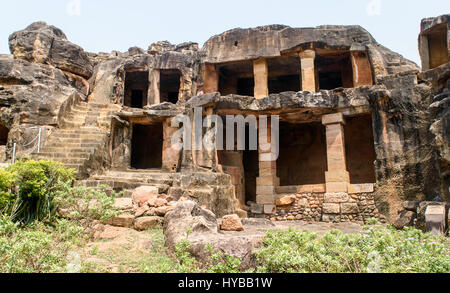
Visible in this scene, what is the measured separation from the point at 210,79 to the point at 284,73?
3467mm

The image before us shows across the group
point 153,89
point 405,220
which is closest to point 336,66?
point 153,89

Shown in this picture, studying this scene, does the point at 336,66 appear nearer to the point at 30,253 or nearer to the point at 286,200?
the point at 286,200

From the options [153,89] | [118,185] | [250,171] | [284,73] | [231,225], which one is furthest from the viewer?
[153,89]

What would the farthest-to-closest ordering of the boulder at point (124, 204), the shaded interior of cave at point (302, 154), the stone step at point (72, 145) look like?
the shaded interior of cave at point (302, 154) → the stone step at point (72, 145) → the boulder at point (124, 204)

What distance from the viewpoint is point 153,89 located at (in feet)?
55.6

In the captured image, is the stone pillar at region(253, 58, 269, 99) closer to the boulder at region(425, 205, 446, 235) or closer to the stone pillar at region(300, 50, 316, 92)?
the stone pillar at region(300, 50, 316, 92)

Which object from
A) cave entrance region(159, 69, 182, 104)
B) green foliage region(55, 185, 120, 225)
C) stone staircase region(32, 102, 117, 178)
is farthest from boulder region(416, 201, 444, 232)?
cave entrance region(159, 69, 182, 104)

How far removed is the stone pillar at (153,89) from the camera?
666 inches

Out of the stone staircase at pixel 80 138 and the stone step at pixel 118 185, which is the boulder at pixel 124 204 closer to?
the stone step at pixel 118 185

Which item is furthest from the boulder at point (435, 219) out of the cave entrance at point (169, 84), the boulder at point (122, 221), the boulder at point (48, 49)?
the boulder at point (48, 49)

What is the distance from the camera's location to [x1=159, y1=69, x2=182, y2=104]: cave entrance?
705 inches

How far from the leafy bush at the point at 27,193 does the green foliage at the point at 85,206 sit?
0.22 metres
